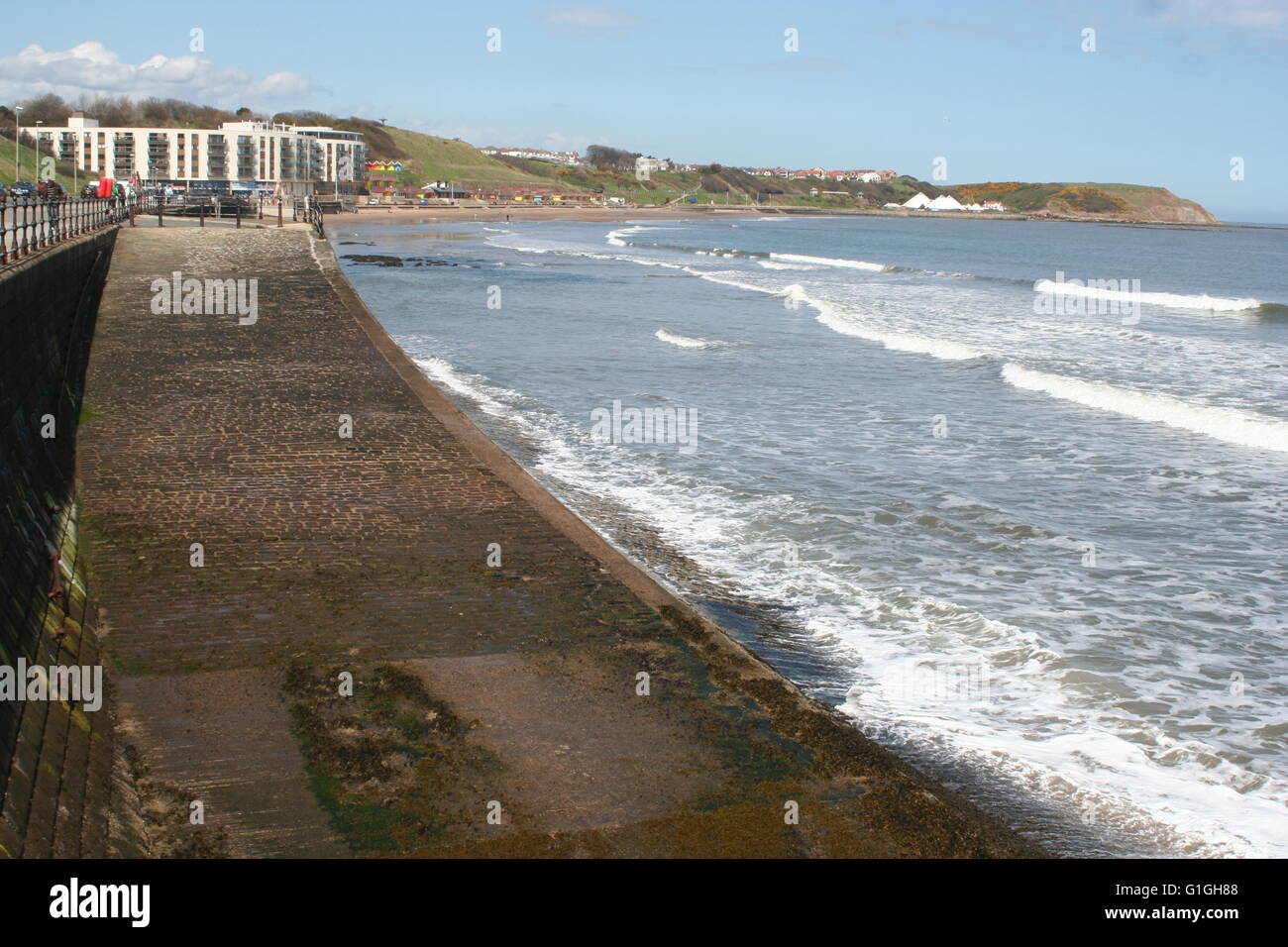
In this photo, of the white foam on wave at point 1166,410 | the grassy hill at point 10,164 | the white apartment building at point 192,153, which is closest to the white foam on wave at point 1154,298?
the white foam on wave at point 1166,410

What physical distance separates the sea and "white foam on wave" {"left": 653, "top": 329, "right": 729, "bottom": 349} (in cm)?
35

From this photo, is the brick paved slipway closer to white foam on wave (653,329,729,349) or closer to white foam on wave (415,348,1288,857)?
white foam on wave (415,348,1288,857)

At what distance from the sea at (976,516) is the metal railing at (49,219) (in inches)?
234

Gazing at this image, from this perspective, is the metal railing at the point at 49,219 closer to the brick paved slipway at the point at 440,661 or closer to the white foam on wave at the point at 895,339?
the brick paved slipway at the point at 440,661

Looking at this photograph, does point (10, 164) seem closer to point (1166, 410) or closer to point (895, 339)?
point (895, 339)

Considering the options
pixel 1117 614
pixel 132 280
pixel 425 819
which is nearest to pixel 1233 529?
pixel 1117 614

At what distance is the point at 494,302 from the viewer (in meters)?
34.4

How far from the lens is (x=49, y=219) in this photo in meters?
18.9

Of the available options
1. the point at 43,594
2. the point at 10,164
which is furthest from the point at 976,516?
the point at 10,164

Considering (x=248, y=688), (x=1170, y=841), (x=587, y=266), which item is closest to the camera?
(x=1170, y=841)

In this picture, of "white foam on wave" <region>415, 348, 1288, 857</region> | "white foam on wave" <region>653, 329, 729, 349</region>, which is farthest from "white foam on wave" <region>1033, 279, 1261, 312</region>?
"white foam on wave" <region>415, 348, 1288, 857</region>
